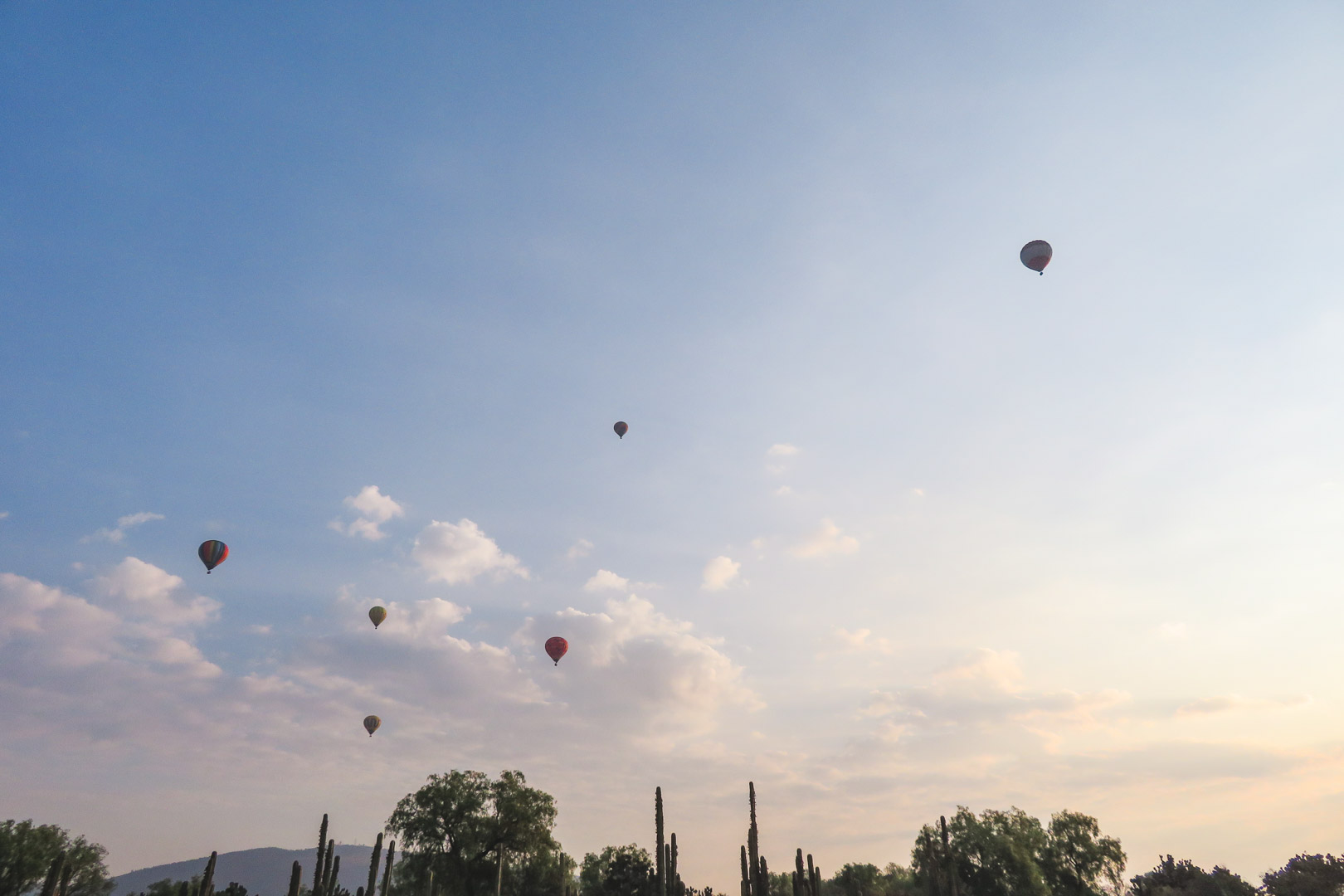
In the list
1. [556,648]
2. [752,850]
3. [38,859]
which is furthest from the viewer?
[38,859]

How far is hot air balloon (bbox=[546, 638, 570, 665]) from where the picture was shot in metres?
49.1

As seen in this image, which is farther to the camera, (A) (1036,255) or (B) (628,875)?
(B) (628,875)

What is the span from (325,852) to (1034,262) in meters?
49.4

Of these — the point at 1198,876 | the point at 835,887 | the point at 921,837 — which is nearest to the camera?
the point at 1198,876

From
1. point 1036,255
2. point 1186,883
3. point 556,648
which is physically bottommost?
point 1186,883

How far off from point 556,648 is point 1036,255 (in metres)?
36.8

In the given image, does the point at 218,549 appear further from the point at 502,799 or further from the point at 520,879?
the point at 520,879

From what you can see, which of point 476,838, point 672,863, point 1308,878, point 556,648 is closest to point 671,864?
point 672,863

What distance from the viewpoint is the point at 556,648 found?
49.4m

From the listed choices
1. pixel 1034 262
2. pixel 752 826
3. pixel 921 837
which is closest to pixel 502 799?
pixel 752 826

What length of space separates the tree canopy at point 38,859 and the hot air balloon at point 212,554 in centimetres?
3492

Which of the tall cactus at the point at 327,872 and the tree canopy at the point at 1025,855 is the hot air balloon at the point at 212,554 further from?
the tree canopy at the point at 1025,855

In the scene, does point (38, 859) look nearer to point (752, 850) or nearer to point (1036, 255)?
point (752, 850)

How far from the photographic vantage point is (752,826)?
38.3 metres
